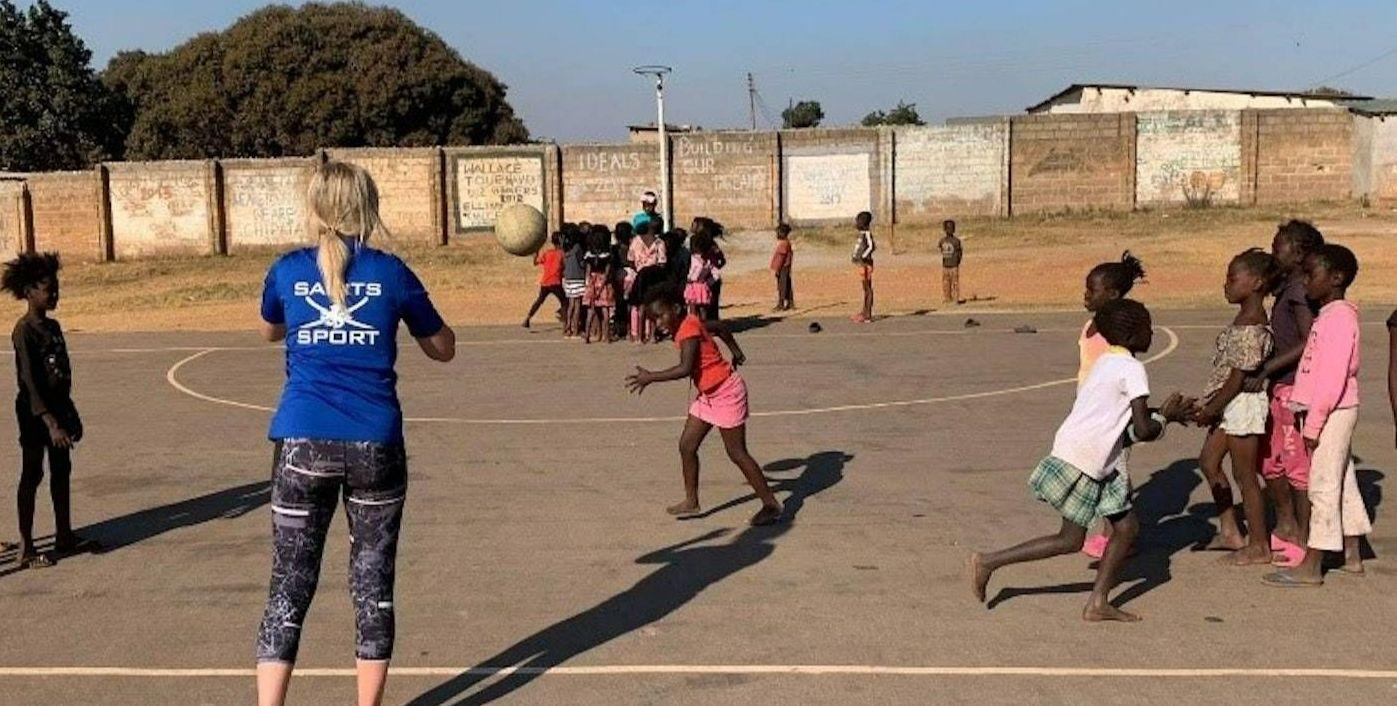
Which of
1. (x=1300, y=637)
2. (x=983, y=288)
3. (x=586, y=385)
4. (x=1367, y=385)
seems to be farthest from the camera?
(x=983, y=288)

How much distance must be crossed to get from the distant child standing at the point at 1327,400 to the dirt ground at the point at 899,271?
1528 cm

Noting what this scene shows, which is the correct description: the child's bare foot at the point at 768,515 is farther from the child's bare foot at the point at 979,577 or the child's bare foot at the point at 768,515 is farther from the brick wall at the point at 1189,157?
the brick wall at the point at 1189,157

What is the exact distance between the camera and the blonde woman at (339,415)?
15.5ft

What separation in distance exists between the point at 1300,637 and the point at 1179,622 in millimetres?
520

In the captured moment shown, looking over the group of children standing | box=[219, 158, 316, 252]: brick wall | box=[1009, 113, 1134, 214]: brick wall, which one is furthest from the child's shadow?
box=[219, 158, 316, 252]: brick wall

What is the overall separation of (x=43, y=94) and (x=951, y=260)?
3888cm

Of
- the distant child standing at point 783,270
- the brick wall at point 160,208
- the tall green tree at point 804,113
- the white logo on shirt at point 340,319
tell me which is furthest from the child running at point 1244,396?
the tall green tree at point 804,113

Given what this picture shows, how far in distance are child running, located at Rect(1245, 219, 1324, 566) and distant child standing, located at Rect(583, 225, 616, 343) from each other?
39.1ft

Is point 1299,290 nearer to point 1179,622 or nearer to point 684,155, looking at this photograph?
point 1179,622

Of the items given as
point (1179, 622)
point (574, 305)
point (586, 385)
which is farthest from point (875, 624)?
point (574, 305)

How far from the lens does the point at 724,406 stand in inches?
333

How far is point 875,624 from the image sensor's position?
642 centimetres

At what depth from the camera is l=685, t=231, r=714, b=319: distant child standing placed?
690 inches

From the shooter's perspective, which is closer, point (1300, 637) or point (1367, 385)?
point (1300, 637)
